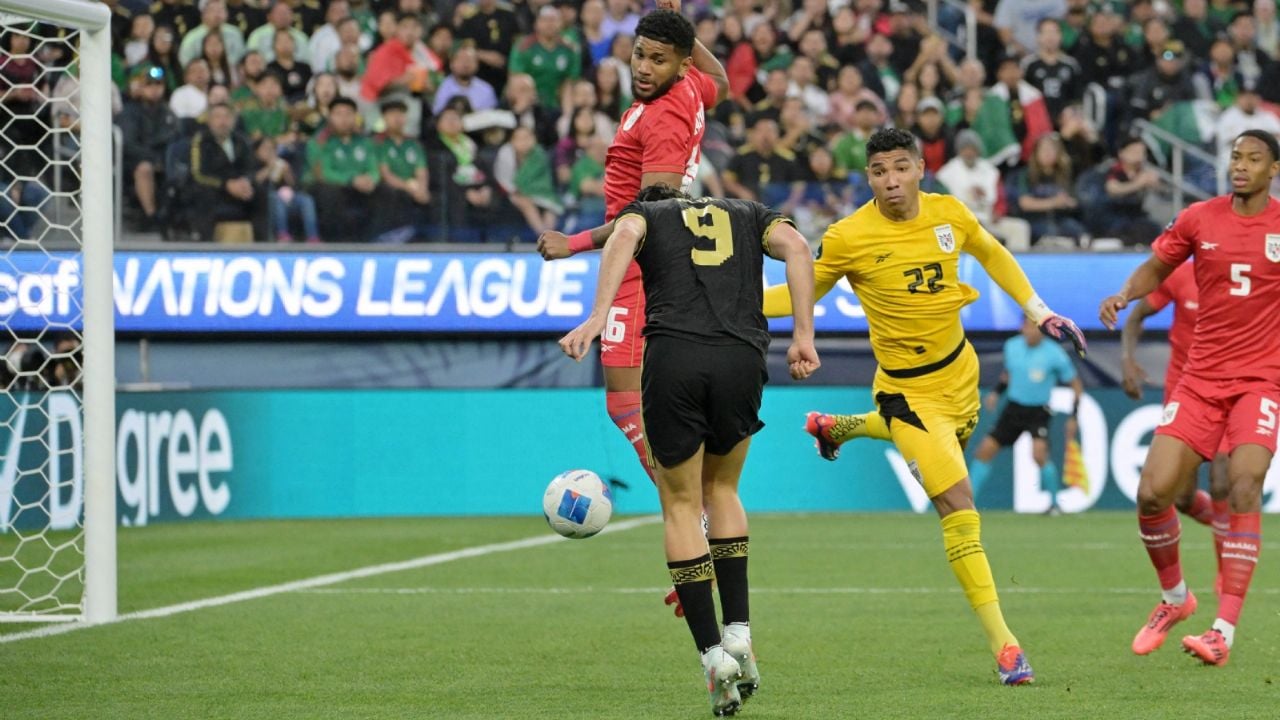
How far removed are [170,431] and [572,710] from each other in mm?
10679

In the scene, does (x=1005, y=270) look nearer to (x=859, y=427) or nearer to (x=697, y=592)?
(x=859, y=427)

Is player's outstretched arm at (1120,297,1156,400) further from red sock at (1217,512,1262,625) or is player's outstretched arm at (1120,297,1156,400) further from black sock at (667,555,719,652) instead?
black sock at (667,555,719,652)

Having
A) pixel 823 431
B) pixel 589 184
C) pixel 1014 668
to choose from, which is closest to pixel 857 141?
pixel 589 184

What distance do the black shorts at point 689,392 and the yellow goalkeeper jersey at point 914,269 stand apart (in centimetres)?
120

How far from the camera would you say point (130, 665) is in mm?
7531

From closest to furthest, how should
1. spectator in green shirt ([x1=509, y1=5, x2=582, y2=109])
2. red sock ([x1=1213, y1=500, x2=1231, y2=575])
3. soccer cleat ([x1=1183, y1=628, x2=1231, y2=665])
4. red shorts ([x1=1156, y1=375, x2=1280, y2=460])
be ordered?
soccer cleat ([x1=1183, y1=628, x2=1231, y2=665]) → red shorts ([x1=1156, y1=375, x2=1280, y2=460]) → red sock ([x1=1213, y1=500, x2=1231, y2=575]) → spectator in green shirt ([x1=509, y1=5, x2=582, y2=109])

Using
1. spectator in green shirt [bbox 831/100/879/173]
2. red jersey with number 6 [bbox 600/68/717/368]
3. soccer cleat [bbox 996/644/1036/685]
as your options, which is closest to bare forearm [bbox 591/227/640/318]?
red jersey with number 6 [bbox 600/68/717/368]

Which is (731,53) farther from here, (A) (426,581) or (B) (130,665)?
(B) (130,665)

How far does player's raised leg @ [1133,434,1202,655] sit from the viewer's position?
793cm

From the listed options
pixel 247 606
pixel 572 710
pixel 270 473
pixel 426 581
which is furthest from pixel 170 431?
pixel 572 710

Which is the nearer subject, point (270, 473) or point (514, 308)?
point (270, 473)

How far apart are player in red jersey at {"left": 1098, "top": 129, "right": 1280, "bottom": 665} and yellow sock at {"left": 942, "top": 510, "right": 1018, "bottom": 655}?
1053mm

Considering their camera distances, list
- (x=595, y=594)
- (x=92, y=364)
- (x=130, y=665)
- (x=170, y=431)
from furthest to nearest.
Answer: (x=170, y=431) → (x=595, y=594) → (x=92, y=364) → (x=130, y=665)

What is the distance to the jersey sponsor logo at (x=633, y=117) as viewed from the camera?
25.8 ft
